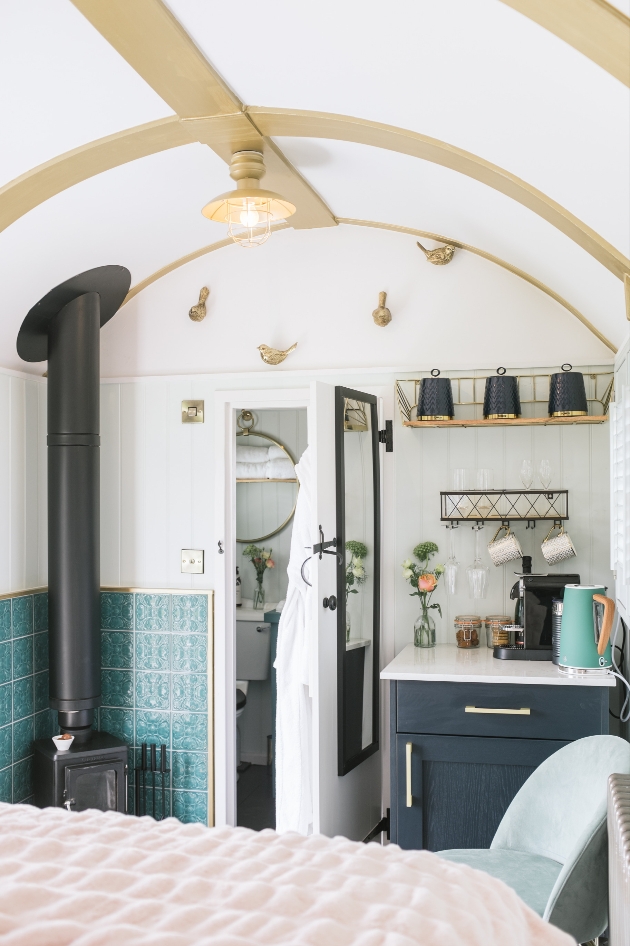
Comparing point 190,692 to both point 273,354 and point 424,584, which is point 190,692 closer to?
point 424,584

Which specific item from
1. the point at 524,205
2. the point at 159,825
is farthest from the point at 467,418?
the point at 159,825

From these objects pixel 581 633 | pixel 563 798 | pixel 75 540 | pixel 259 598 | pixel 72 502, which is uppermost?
pixel 72 502

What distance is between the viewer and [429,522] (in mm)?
3662

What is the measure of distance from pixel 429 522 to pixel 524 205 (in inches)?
65.8

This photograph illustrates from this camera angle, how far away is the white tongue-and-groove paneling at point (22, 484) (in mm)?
3736

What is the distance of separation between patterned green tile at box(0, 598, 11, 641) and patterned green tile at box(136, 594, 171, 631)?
0.55 meters

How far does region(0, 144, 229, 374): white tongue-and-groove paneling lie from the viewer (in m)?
2.81

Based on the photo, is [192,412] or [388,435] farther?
[192,412]

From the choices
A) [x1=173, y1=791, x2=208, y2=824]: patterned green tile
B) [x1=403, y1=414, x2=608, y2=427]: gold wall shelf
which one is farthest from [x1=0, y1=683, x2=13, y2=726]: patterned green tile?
[x1=403, y1=414, x2=608, y2=427]: gold wall shelf

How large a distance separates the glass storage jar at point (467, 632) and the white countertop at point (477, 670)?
118 mm

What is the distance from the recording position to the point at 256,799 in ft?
14.1

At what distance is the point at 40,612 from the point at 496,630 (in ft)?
6.62

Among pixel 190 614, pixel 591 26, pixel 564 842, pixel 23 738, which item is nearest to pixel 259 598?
pixel 190 614

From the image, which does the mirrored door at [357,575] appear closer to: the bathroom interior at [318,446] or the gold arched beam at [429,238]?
the bathroom interior at [318,446]
